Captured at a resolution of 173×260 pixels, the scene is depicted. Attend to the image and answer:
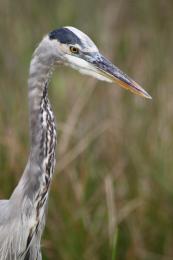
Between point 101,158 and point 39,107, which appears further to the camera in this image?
point 101,158

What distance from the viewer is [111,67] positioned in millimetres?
2803

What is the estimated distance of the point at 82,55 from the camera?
2764mm

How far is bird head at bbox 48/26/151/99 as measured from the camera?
9.00ft

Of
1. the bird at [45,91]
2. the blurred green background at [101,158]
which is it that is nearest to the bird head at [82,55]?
the bird at [45,91]

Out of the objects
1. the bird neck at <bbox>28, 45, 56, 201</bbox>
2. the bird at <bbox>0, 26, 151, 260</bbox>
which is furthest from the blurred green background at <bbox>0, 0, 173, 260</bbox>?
the bird neck at <bbox>28, 45, 56, 201</bbox>

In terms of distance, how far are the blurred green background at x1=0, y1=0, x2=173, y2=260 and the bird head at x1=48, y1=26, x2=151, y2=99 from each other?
1.20 metres

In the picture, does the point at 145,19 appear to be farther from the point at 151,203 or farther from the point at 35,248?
the point at 35,248

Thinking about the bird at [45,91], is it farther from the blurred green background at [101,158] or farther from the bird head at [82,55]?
the blurred green background at [101,158]

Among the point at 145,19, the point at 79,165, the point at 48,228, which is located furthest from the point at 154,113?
the point at 145,19

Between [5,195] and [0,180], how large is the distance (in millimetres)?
85

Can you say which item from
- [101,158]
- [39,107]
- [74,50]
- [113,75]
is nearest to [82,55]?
[74,50]

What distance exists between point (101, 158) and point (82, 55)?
5.32 feet

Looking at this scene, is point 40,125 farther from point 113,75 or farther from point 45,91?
point 113,75

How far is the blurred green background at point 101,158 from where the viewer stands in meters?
3.94
